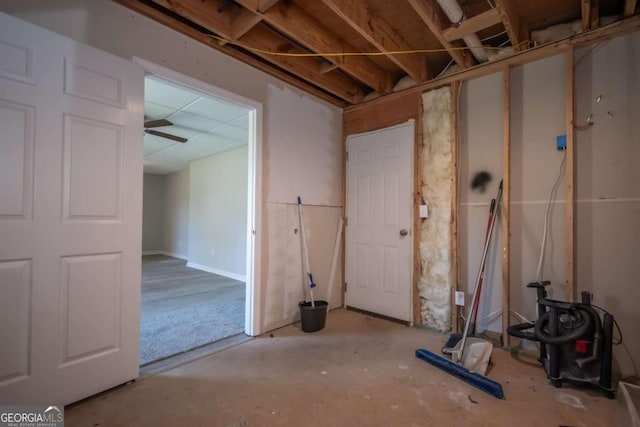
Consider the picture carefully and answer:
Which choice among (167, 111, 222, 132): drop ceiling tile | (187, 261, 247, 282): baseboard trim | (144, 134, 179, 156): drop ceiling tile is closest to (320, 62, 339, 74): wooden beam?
(167, 111, 222, 132): drop ceiling tile

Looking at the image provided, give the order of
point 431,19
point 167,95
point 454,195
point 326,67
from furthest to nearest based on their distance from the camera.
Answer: point 167,95
point 326,67
point 454,195
point 431,19

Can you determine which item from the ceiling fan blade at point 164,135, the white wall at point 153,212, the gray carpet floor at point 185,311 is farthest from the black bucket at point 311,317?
the white wall at point 153,212

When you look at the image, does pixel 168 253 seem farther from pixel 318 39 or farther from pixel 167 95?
pixel 318 39

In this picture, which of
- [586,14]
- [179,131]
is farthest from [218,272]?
[586,14]

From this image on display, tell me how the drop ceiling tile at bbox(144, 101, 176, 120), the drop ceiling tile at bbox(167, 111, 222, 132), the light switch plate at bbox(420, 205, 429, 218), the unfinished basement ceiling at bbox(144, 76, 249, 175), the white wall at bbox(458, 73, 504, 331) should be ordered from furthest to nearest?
the drop ceiling tile at bbox(167, 111, 222, 132), the drop ceiling tile at bbox(144, 101, 176, 120), the unfinished basement ceiling at bbox(144, 76, 249, 175), the light switch plate at bbox(420, 205, 429, 218), the white wall at bbox(458, 73, 504, 331)

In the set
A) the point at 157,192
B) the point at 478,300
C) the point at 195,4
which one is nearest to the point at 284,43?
the point at 195,4

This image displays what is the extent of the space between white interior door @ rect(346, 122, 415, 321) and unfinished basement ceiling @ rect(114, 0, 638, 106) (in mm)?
682

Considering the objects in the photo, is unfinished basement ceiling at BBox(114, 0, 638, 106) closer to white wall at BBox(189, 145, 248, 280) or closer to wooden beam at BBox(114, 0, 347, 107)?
wooden beam at BBox(114, 0, 347, 107)

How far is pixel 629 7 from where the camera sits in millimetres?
1910

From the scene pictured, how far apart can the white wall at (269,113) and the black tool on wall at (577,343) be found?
207cm

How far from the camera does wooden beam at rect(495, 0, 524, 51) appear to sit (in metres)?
→ 1.90

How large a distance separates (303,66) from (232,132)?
2.01 meters

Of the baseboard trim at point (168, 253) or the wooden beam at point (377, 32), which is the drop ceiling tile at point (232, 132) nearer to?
the wooden beam at point (377, 32)

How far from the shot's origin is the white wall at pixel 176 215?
7453mm
